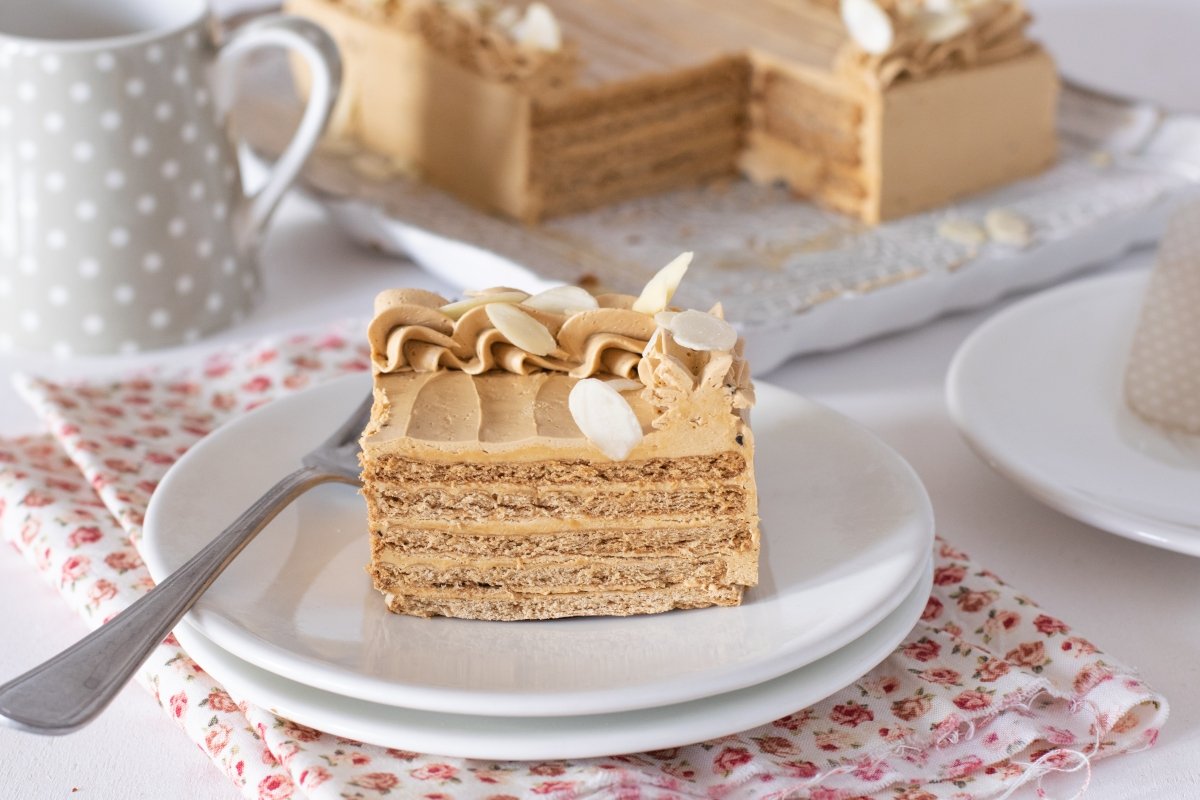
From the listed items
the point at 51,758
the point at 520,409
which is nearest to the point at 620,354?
the point at 520,409

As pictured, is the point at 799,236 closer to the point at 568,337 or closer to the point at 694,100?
the point at 694,100

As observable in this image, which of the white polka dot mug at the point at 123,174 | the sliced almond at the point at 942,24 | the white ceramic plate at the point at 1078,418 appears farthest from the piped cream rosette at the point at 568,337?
the sliced almond at the point at 942,24

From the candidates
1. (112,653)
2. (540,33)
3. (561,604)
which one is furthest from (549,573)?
(540,33)

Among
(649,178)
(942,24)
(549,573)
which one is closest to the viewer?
(549,573)

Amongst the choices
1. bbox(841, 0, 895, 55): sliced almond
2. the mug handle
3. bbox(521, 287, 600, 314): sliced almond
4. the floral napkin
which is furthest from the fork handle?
bbox(841, 0, 895, 55): sliced almond

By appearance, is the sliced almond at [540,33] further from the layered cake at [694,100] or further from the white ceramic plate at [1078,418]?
the white ceramic plate at [1078,418]

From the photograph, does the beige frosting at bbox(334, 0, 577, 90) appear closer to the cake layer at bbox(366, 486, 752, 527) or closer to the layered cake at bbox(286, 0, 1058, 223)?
the layered cake at bbox(286, 0, 1058, 223)
